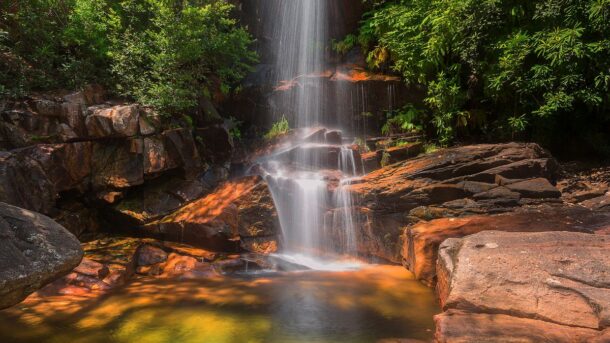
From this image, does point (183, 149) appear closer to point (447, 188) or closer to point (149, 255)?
point (149, 255)

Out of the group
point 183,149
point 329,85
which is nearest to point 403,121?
point 329,85

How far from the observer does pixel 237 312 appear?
577 centimetres

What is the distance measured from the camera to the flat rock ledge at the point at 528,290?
394 centimetres

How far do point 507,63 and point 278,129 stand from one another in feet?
26.1

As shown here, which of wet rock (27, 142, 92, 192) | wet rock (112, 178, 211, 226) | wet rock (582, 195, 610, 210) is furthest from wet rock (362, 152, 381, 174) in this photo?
wet rock (27, 142, 92, 192)

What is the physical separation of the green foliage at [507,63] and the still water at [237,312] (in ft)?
19.6

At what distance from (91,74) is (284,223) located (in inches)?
267

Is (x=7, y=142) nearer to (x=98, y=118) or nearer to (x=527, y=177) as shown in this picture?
(x=98, y=118)

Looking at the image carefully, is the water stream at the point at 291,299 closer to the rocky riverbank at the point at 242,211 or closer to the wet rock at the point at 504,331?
the rocky riverbank at the point at 242,211

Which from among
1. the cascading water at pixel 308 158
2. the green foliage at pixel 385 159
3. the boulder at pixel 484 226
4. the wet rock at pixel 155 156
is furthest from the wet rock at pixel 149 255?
the green foliage at pixel 385 159

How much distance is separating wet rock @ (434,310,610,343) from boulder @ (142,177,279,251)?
5.95 metres

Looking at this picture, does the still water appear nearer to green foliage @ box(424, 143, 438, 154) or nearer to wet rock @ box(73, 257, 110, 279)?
wet rock @ box(73, 257, 110, 279)

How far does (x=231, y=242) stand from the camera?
9211 mm

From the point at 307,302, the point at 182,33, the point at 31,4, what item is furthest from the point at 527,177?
the point at 31,4
